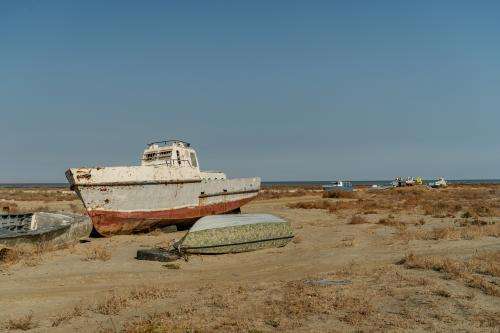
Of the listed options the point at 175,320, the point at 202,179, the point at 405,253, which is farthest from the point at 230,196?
the point at 175,320

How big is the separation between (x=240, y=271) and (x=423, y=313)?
544cm

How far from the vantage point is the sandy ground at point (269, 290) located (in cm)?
739

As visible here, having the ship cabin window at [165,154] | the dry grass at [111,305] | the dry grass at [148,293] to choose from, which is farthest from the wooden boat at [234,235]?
the ship cabin window at [165,154]

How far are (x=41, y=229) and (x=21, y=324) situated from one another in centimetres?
911

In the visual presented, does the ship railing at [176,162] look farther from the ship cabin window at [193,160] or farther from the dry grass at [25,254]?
the dry grass at [25,254]

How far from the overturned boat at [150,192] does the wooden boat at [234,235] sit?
5995mm

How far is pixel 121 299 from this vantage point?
8758 mm

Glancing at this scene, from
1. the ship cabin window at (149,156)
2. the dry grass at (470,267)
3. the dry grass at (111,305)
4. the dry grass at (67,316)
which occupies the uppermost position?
the ship cabin window at (149,156)

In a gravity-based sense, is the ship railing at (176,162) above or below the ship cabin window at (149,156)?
below

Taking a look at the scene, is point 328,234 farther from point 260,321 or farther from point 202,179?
point 260,321

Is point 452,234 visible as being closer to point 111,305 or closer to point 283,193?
point 111,305

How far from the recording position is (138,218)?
20547mm

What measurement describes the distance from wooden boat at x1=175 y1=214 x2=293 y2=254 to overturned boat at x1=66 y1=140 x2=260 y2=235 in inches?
236

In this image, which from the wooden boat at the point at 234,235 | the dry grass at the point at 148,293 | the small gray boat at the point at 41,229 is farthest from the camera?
the small gray boat at the point at 41,229
